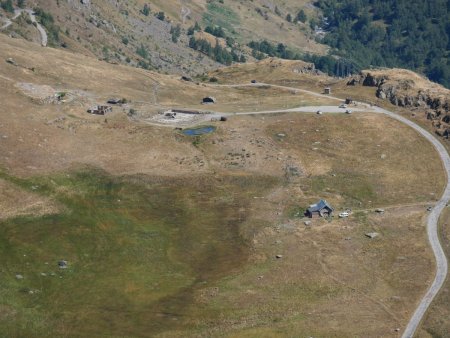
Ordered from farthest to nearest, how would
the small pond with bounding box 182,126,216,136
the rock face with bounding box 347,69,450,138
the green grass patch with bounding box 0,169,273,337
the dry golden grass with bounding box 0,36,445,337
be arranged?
the rock face with bounding box 347,69,450,138 < the small pond with bounding box 182,126,216,136 < the dry golden grass with bounding box 0,36,445,337 < the green grass patch with bounding box 0,169,273,337

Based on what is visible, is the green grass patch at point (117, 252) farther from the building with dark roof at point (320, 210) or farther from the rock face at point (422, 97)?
the rock face at point (422, 97)

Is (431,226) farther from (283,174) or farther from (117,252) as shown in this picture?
(117,252)

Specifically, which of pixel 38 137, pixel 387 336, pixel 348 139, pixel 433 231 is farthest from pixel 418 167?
pixel 38 137

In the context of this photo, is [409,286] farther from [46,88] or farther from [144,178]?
[46,88]

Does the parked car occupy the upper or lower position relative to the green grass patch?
upper

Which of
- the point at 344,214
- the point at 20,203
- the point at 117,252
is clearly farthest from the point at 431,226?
the point at 20,203

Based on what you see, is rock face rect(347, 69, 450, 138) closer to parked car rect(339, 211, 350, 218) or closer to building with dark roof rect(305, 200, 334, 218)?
parked car rect(339, 211, 350, 218)

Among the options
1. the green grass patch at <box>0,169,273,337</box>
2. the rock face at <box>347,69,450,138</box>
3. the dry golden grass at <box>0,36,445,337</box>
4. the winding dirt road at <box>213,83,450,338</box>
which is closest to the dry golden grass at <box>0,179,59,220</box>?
the green grass patch at <box>0,169,273,337</box>

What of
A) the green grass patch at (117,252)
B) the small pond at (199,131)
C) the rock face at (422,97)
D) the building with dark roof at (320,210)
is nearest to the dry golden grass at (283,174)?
the small pond at (199,131)
